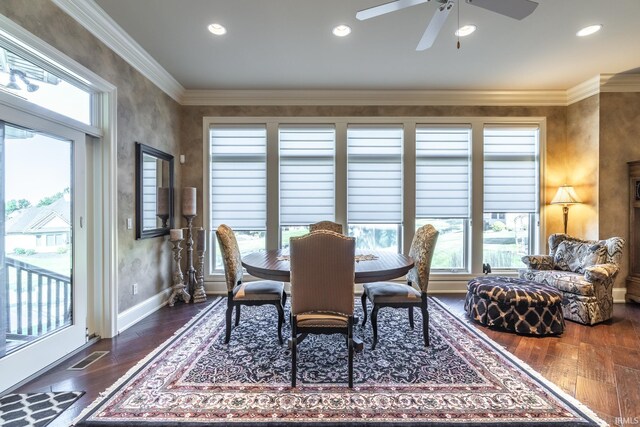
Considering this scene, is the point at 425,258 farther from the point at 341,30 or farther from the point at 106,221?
the point at 106,221

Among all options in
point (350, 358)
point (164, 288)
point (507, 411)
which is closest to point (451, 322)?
point (507, 411)

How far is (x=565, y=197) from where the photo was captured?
3.90 m

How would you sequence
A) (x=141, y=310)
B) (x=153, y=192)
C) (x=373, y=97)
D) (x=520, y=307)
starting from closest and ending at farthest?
(x=520, y=307), (x=141, y=310), (x=153, y=192), (x=373, y=97)

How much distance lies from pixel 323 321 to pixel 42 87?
273 cm

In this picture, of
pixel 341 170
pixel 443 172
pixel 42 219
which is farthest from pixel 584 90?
pixel 42 219

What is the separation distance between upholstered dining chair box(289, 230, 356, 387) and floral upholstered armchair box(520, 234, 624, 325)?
9.01ft

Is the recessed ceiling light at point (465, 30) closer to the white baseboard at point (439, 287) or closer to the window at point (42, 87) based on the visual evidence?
the white baseboard at point (439, 287)

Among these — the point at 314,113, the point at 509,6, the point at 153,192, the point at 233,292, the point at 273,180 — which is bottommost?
the point at 233,292

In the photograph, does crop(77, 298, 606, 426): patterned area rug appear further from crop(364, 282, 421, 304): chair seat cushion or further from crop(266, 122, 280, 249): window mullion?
crop(266, 122, 280, 249): window mullion

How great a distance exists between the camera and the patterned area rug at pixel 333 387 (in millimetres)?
1666

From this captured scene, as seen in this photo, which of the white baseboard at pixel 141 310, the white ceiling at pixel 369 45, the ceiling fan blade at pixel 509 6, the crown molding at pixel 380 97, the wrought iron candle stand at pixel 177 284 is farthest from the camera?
the crown molding at pixel 380 97

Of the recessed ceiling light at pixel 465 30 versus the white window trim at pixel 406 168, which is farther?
the white window trim at pixel 406 168

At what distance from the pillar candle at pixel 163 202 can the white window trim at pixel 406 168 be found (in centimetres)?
56

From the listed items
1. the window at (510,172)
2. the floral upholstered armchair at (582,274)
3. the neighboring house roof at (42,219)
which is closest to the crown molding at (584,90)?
the window at (510,172)
